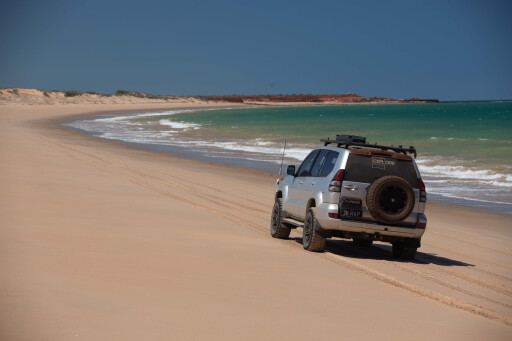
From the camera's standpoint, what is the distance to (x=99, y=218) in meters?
11.5

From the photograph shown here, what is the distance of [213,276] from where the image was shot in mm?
7945

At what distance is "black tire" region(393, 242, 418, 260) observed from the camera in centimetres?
1073

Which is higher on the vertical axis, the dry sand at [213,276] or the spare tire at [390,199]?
the spare tire at [390,199]

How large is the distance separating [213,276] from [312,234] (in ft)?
9.66

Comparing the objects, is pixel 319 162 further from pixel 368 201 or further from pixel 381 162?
pixel 368 201

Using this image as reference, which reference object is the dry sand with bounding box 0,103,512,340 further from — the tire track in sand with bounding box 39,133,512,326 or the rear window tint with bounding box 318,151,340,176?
the rear window tint with bounding box 318,151,340,176

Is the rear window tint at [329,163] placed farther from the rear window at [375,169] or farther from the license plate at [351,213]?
the license plate at [351,213]

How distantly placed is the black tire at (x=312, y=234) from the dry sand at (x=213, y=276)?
0.22 m

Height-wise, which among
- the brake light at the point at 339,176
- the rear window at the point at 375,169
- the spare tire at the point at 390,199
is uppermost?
the rear window at the point at 375,169

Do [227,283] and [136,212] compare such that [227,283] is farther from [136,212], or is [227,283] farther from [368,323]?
[136,212]

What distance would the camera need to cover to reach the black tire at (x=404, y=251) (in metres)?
10.7

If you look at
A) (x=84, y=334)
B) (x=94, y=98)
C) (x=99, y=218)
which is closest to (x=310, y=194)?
(x=99, y=218)

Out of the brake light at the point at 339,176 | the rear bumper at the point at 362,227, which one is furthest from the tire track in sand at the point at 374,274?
the brake light at the point at 339,176

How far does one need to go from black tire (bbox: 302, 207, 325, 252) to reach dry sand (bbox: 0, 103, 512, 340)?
0.22m
